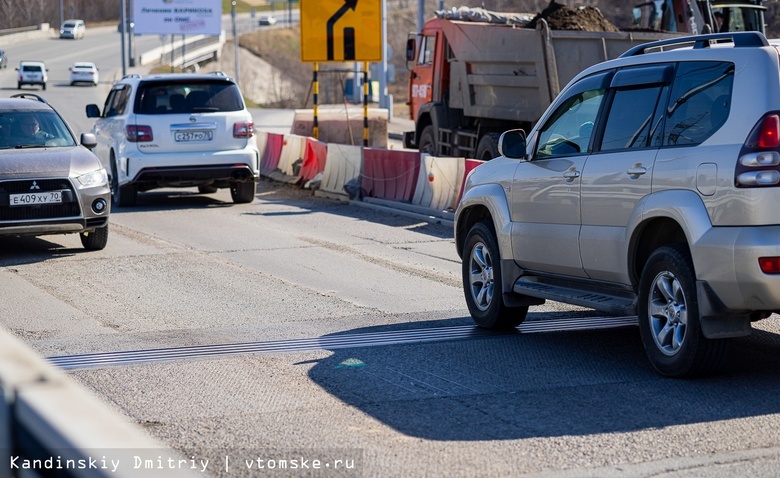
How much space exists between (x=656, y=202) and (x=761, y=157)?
735 mm

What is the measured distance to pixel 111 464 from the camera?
74.0 inches

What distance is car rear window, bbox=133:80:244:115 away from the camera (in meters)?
17.0

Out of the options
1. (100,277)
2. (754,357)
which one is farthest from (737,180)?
(100,277)

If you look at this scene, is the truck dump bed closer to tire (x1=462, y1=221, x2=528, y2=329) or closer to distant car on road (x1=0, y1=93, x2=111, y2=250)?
distant car on road (x1=0, y1=93, x2=111, y2=250)

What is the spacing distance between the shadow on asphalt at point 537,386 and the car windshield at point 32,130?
22.9 ft

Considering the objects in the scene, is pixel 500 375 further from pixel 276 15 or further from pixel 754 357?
pixel 276 15

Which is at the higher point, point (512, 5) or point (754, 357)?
point (512, 5)

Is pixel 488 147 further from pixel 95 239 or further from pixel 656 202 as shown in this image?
pixel 656 202

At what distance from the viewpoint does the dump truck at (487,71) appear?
1778 centimetres

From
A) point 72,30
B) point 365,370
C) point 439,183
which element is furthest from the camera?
point 72,30

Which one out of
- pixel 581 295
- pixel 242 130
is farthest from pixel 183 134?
pixel 581 295

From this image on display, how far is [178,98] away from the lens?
17125 mm

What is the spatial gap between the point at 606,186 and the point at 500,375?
4.58ft

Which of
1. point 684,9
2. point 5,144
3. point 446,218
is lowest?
point 446,218
